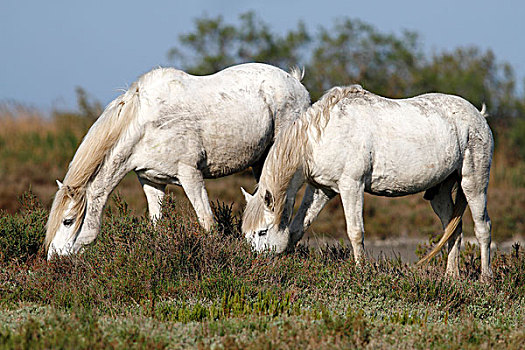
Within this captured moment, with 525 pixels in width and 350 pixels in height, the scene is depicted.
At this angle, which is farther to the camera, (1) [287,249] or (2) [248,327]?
(1) [287,249]

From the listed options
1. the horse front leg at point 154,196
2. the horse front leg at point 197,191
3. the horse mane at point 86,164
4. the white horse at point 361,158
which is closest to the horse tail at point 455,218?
the white horse at point 361,158

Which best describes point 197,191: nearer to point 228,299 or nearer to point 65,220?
point 65,220

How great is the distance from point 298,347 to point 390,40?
23615 millimetres

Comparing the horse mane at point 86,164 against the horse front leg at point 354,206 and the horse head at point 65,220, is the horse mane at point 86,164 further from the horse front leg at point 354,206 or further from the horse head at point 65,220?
the horse front leg at point 354,206

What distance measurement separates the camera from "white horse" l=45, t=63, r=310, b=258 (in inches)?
280

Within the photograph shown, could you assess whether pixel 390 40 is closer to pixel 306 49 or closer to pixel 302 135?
pixel 306 49

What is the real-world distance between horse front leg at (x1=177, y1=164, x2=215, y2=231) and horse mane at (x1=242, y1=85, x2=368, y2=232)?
43 centimetres

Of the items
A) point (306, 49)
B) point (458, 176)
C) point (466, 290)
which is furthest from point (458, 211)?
point (306, 49)

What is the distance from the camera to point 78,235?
7234 millimetres

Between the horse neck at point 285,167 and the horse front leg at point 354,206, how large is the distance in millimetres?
506

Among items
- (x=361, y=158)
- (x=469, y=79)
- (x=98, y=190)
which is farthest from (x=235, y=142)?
(x=469, y=79)

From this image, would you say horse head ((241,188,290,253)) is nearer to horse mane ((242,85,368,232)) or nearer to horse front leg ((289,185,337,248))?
horse mane ((242,85,368,232))

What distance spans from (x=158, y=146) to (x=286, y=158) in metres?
1.38

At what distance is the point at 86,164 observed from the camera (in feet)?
23.4
